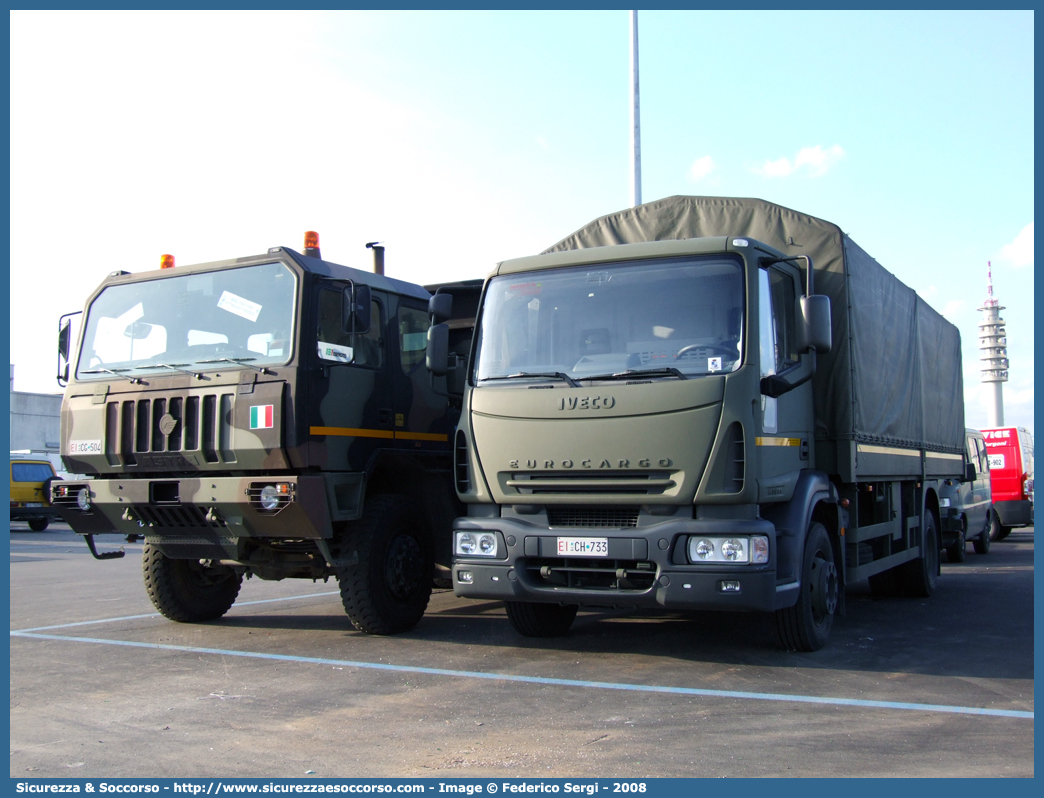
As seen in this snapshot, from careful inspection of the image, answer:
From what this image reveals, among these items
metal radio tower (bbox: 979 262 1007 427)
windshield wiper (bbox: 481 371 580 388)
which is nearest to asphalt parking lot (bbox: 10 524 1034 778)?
windshield wiper (bbox: 481 371 580 388)

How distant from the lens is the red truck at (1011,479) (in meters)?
20.7

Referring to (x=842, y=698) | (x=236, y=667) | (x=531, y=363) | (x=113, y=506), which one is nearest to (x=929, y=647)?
(x=842, y=698)

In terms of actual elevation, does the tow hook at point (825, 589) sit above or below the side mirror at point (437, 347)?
below

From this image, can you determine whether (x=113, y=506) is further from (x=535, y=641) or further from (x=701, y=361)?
(x=701, y=361)

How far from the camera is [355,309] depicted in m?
7.66

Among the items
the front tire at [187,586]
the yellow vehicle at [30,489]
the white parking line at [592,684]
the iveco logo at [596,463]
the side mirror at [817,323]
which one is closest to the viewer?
the white parking line at [592,684]

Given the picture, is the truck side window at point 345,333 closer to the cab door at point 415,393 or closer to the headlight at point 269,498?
the cab door at point 415,393

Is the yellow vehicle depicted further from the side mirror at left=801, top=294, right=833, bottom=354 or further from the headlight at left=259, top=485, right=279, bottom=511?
the side mirror at left=801, top=294, right=833, bottom=354

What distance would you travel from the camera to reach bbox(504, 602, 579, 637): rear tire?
301 inches

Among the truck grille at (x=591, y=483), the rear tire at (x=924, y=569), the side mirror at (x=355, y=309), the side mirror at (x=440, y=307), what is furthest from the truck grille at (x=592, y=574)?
the rear tire at (x=924, y=569)

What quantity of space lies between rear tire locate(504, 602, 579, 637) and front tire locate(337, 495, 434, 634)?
956 mm

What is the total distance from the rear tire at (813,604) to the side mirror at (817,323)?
1395mm
